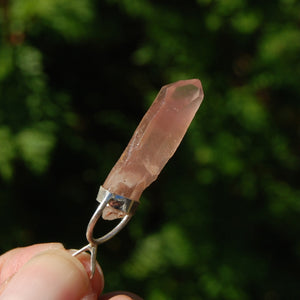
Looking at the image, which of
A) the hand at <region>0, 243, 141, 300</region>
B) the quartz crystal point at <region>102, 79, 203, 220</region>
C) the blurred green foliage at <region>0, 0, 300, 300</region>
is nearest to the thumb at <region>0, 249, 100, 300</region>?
the hand at <region>0, 243, 141, 300</region>

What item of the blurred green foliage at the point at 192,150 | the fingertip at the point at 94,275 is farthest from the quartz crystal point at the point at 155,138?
the blurred green foliage at the point at 192,150

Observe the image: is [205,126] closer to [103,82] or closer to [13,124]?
[103,82]

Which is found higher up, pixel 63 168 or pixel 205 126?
pixel 205 126

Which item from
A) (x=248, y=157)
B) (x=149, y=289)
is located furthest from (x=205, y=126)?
(x=149, y=289)

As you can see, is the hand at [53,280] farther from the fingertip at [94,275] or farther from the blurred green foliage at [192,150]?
the blurred green foliage at [192,150]

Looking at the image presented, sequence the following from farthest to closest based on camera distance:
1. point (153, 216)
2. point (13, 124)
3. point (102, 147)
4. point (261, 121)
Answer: point (153, 216)
point (102, 147)
point (261, 121)
point (13, 124)

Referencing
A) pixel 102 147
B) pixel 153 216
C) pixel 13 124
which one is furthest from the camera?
pixel 153 216

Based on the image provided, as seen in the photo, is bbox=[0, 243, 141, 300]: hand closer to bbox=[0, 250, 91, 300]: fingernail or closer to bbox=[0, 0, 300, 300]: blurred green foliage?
bbox=[0, 250, 91, 300]: fingernail
